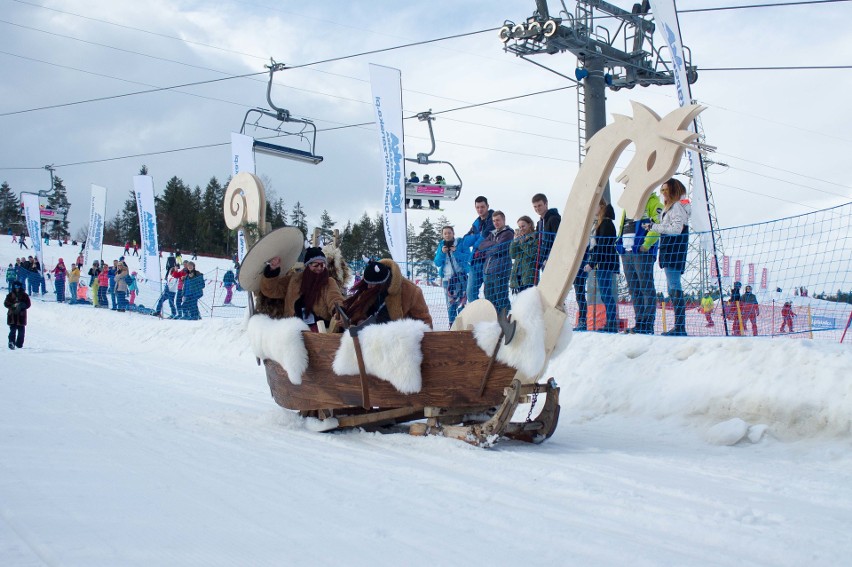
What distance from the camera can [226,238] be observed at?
7250 cm

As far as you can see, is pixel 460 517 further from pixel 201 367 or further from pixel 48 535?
pixel 201 367

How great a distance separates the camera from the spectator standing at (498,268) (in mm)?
8875

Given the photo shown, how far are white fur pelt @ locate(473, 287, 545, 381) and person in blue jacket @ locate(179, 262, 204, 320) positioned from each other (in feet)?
45.3

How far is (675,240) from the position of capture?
7.14 meters

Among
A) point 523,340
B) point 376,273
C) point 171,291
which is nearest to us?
point 523,340

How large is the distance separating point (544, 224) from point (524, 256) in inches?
19.3

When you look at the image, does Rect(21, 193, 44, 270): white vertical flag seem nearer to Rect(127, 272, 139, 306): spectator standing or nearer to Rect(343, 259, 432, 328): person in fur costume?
Rect(127, 272, 139, 306): spectator standing

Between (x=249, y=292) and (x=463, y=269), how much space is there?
402cm

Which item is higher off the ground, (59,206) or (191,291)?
(59,206)

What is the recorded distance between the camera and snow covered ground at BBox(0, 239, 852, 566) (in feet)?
→ 9.04

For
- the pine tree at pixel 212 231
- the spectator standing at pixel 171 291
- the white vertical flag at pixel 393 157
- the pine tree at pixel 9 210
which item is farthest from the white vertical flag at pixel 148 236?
the pine tree at pixel 9 210

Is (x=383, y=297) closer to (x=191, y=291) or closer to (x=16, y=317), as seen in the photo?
(x=16, y=317)

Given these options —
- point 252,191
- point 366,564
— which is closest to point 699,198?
point 252,191

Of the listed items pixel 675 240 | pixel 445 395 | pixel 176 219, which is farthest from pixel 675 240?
pixel 176 219
